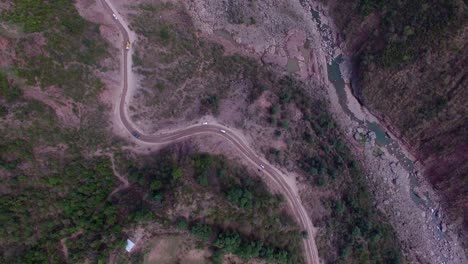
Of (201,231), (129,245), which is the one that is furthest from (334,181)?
(129,245)

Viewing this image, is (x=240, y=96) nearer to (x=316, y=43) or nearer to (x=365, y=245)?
(x=316, y=43)

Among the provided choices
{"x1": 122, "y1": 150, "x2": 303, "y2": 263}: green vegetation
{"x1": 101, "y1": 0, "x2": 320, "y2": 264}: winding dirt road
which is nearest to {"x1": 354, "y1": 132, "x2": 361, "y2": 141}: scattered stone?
{"x1": 101, "y1": 0, "x2": 320, "y2": 264}: winding dirt road

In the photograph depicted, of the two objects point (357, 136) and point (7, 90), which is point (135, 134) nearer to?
point (7, 90)

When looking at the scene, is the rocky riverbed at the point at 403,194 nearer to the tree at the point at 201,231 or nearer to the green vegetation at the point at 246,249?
the green vegetation at the point at 246,249

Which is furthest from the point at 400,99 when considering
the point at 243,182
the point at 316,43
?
the point at 243,182

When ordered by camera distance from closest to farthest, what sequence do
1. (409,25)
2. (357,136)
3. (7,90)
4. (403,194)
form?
(7,90) < (409,25) < (403,194) < (357,136)

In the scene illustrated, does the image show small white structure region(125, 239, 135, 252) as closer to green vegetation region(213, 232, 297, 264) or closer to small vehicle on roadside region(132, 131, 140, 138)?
green vegetation region(213, 232, 297, 264)
